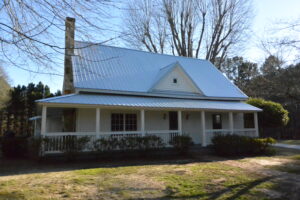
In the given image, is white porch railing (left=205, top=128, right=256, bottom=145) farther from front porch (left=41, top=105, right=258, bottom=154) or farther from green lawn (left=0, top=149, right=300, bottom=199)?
green lawn (left=0, top=149, right=300, bottom=199)

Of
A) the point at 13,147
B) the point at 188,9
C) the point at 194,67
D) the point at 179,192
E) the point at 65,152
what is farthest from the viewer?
the point at 188,9

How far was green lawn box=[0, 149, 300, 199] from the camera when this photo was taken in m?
5.23

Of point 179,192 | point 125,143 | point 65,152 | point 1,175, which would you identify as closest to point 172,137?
point 125,143

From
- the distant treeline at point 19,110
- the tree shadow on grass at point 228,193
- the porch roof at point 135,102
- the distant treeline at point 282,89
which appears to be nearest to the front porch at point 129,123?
the porch roof at point 135,102

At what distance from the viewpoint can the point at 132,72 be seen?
607 inches

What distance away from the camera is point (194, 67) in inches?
756

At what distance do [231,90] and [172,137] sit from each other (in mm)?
7986

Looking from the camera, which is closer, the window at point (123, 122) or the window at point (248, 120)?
the window at point (123, 122)

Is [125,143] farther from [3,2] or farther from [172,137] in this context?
[3,2]

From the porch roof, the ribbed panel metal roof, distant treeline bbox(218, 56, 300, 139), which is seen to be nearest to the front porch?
the porch roof

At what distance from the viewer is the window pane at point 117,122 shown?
1333cm

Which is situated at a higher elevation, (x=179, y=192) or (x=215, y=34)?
(x=215, y=34)

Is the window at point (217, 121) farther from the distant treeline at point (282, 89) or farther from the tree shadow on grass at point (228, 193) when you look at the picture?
the tree shadow on grass at point (228, 193)

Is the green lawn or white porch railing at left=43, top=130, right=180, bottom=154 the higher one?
white porch railing at left=43, top=130, right=180, bottom=154
